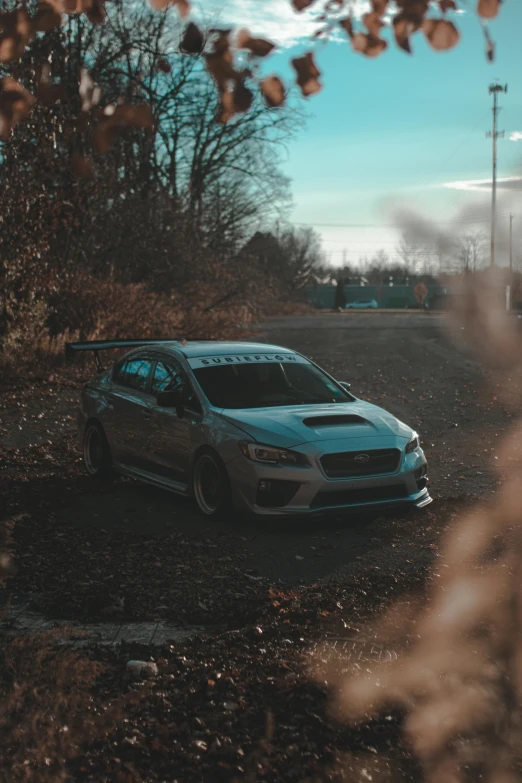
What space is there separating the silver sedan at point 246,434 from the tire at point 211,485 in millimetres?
11

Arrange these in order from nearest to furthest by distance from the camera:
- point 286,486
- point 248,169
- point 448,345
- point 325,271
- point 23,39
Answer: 1. point 23,39
2. point 286,486
3. point 448,345
4. point 248,169
5. point 325,271

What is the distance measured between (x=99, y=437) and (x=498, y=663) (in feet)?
21.6

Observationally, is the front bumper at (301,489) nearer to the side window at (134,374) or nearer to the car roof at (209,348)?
the car roof at (209,348)

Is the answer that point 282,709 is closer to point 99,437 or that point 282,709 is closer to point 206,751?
point 206,751

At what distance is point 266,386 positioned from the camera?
9477 mm

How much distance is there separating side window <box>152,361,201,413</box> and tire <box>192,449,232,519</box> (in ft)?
1.87

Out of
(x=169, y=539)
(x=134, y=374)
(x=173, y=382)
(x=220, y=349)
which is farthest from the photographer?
(x=134, y=374)

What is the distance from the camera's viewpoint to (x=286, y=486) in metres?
7.97

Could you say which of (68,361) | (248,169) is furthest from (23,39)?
(248,169)

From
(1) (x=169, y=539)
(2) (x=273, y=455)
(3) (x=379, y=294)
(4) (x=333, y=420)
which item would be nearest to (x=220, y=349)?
(4) (x=333, y=420)

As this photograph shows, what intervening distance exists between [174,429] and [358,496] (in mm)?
2008

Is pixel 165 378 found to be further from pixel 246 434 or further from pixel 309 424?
pixel 309 424

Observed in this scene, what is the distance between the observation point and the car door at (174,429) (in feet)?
29.3

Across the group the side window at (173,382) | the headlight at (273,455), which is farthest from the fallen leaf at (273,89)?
the side window at (173,382)
